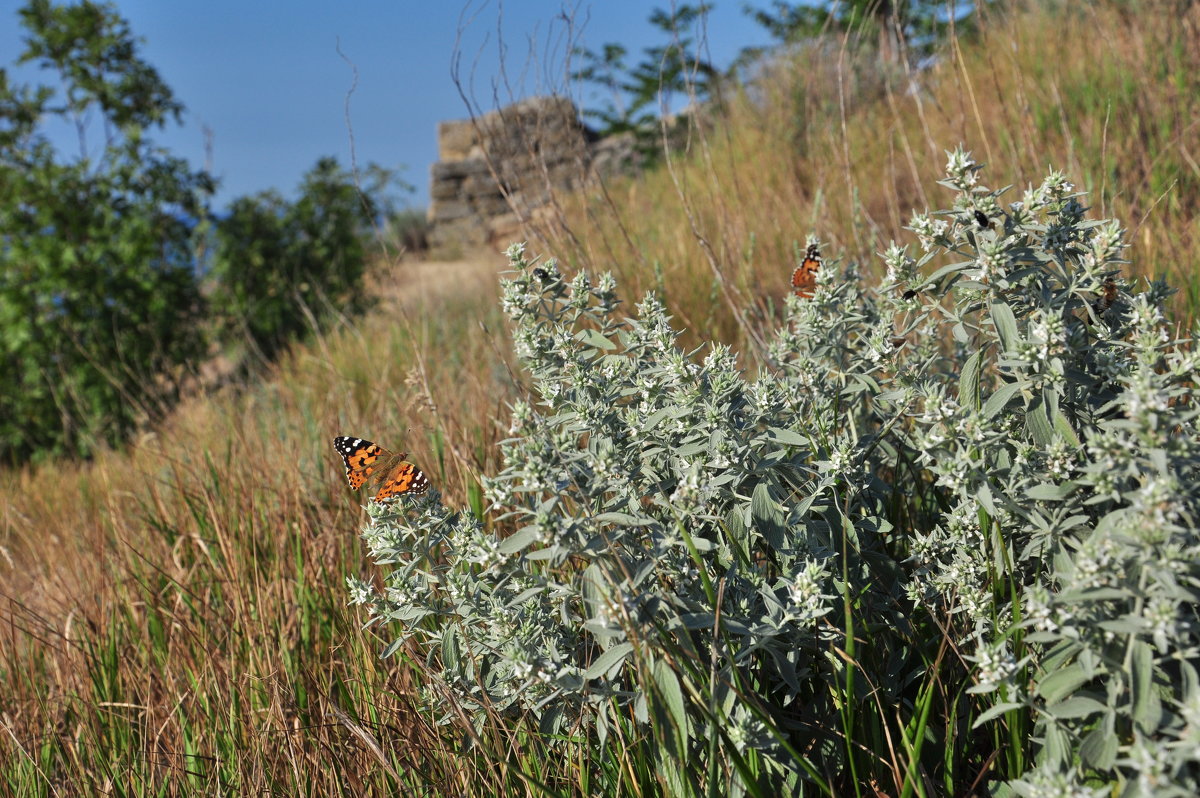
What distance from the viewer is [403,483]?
2020 mm

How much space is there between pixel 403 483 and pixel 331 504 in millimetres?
1520

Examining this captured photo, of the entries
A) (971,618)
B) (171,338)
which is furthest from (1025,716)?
(171,338)

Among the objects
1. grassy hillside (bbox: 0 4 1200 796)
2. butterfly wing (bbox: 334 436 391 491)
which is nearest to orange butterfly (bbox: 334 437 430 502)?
butterfly wing (bbox: 334 436 391 491)

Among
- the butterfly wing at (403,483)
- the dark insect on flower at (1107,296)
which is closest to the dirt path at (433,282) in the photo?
the butterfly wing at (403,483)

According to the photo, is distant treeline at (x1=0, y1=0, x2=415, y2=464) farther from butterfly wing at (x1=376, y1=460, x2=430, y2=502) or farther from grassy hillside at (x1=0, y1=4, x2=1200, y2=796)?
butterfly wing at (x1=376, y1=460, x2=430, y2=502)

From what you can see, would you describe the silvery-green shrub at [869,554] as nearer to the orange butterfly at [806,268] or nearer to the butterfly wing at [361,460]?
the butterfly wing at [361,460]

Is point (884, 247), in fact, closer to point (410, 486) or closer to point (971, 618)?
point (971, 618)

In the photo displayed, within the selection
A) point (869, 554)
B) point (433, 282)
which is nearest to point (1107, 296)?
point (869, 554)

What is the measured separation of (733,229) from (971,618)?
325cm

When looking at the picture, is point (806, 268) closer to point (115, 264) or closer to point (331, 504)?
point (331, 504)

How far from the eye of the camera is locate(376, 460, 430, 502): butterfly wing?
2.01 meters

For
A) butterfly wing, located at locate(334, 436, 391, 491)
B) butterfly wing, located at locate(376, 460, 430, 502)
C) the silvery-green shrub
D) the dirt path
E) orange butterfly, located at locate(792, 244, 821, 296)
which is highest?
the dirt path

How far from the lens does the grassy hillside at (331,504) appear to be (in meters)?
2.31

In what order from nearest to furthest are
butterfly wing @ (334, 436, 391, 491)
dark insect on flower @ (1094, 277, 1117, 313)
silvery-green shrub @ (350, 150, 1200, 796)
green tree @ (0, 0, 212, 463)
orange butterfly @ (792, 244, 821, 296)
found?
silvery-green shrub @ (350, 150, 1200, 796)
dark insect on flower @ (1094, 277, 1117, 313)
butterfly wing @ (334, 436, 391, 491)
orange butterfly @ (792, 244, 821, 296)
green tree @ (0, 0, 212, 463)
